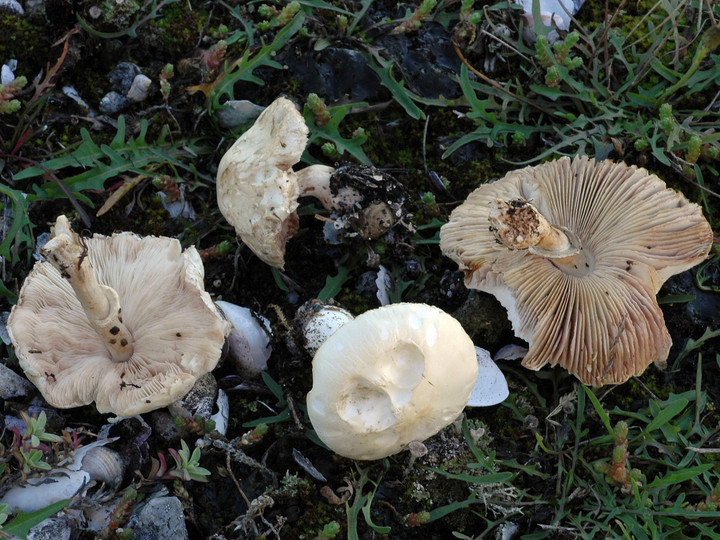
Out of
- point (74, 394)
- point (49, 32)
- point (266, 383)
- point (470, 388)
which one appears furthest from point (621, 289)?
point (49, 32)

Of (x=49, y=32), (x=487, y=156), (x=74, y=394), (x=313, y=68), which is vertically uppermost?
(x=49, y=32)

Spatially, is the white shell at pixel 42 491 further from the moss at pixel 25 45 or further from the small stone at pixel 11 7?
the small stone at pixel 11 7

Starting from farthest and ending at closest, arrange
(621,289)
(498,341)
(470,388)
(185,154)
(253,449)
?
(185,154), (498,341), (253,449), (621,289), (470,388)

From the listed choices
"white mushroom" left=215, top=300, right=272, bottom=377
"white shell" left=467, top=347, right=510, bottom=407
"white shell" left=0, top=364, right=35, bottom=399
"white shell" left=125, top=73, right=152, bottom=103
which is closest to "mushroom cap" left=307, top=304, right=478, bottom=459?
"white shell" left=467, top=347, right=510, bottom=407

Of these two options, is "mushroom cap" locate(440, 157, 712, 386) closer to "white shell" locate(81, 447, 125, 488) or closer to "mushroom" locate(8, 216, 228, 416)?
"mushroom" locate(8, 216, 228, 416)

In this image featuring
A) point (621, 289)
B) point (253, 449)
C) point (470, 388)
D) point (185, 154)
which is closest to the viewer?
point (470, 388)

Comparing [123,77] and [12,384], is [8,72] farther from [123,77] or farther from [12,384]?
[12,384]

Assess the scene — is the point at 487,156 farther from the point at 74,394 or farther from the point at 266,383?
the point at 74,394

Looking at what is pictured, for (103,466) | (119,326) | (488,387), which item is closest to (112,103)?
(119,326)
